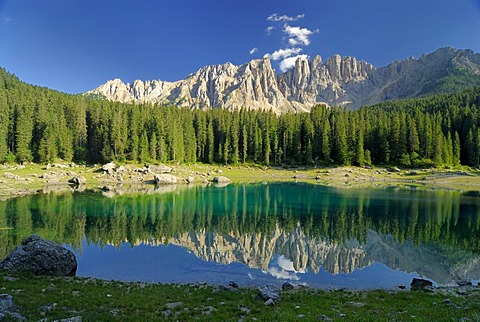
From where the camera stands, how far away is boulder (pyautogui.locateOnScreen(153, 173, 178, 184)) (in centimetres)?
9000

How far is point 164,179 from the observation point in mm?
90688

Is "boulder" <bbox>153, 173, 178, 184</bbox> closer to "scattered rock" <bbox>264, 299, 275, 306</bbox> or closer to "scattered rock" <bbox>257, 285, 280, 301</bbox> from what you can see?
"scattered rock" <bbox>257, 285, 280, 301</bbox>

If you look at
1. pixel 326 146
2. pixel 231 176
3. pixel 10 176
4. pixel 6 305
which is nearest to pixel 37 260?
pixel 6 305

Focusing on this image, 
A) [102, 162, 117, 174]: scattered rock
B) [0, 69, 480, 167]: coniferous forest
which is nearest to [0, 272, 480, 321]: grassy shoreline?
[102, 162, 117, 174]: scattered rock

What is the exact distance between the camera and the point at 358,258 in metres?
27.8

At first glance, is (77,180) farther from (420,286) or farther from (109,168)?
(420,286)

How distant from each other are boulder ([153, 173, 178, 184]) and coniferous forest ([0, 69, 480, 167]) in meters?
22.7

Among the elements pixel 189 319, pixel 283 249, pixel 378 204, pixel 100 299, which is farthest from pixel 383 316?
pixel 378 204

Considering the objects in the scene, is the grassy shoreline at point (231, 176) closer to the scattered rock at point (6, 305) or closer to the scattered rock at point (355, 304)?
the scattered rock at point (6, 305)

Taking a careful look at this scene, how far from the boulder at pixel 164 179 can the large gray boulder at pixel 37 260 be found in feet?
226

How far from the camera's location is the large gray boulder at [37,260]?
19.9 m

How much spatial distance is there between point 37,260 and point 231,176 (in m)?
88.6

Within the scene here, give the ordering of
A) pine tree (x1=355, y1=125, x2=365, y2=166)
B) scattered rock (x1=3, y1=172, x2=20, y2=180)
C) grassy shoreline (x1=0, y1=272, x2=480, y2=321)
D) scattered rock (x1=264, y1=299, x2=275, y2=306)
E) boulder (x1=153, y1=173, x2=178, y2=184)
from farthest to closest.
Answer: pine tree (x1=355, y1=125, x2=365, y2=166)
boulder (x1=153, y1=173, x2=178, y2=184)
scattered rock (x1=3, y1=172, x2=20, y2=180)
scattered rock (x1=264, y1=299, x2=275, y2=306)
grassy shoreline (x1=0, y1=272, x2=480, y2=321)

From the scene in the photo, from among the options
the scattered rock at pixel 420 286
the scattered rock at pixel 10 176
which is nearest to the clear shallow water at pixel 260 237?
the scattered rock at pixel 420 286
